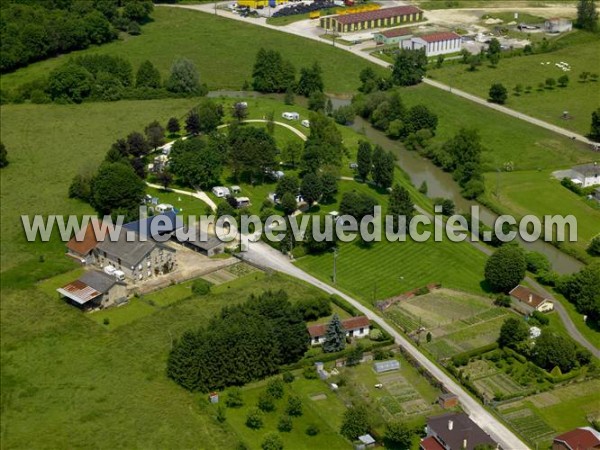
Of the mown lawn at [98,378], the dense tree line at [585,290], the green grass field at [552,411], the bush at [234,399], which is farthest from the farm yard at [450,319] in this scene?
the bush at [234,399]

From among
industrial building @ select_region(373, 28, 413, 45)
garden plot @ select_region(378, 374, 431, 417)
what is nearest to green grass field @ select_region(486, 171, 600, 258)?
garden plot @ select_region(378, 374, 431, 417)

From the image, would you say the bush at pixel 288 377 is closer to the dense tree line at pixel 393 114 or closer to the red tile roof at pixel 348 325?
the red tile roof at pixel 348 325

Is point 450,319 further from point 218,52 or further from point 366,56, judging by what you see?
point 218,52

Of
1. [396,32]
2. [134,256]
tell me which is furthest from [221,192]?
[396,32]

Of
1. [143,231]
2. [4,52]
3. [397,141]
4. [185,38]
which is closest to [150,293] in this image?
[143,231]

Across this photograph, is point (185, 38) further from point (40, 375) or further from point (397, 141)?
point (40, 375)

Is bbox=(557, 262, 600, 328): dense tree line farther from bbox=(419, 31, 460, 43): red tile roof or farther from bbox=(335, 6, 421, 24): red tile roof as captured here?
bbox=(335, 6, 421, 24): red tile roof
